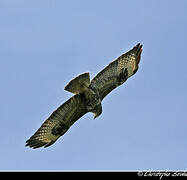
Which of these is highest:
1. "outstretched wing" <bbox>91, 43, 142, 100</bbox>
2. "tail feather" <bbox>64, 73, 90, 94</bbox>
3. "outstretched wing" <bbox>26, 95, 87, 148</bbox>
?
"outstretched wing" <bbox>91, 43, 142, 100</bbox>

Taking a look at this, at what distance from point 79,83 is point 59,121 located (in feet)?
3.86

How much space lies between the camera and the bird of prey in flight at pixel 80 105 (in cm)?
1377

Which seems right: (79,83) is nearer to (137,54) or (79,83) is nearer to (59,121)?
(59,121)

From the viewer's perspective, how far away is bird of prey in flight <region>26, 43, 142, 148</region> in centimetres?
1377

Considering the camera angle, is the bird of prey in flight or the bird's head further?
the bird's head

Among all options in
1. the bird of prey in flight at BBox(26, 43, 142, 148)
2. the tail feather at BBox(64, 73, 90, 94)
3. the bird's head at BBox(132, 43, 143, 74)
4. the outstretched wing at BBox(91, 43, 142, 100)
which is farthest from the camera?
the bird's head at BBox(132, 43, 143, 74)

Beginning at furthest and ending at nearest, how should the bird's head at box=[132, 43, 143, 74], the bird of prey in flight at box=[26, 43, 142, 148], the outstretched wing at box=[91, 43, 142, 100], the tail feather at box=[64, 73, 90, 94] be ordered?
the bird's head at box=[132, 43, 143, 74] < the outstretched wing at box=[91, 43, 142, 100] < the bird of prey in flight at box=[26, 43, 142, 148] < the tail feather at box=[64, 73, 90, 94]

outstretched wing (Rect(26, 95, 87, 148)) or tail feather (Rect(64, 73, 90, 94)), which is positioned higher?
tail feather (Rect(64, 73, 90, 94))

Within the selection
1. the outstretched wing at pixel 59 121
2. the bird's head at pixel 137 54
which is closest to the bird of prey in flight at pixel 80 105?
the outstretched wing at pixel 59 121

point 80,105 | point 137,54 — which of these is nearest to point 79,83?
point 80,105

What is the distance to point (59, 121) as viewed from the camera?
1398 centimetres

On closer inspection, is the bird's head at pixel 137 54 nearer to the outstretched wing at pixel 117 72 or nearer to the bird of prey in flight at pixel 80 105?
the outstretched wing at pixel 117 72

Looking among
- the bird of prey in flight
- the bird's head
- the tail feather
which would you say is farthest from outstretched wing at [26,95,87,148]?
the bird's head

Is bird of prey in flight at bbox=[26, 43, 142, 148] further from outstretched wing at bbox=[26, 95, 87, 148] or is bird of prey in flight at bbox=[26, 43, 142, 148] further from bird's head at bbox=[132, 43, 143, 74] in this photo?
bird's head at bbox=[132, 43, 143, 74]
